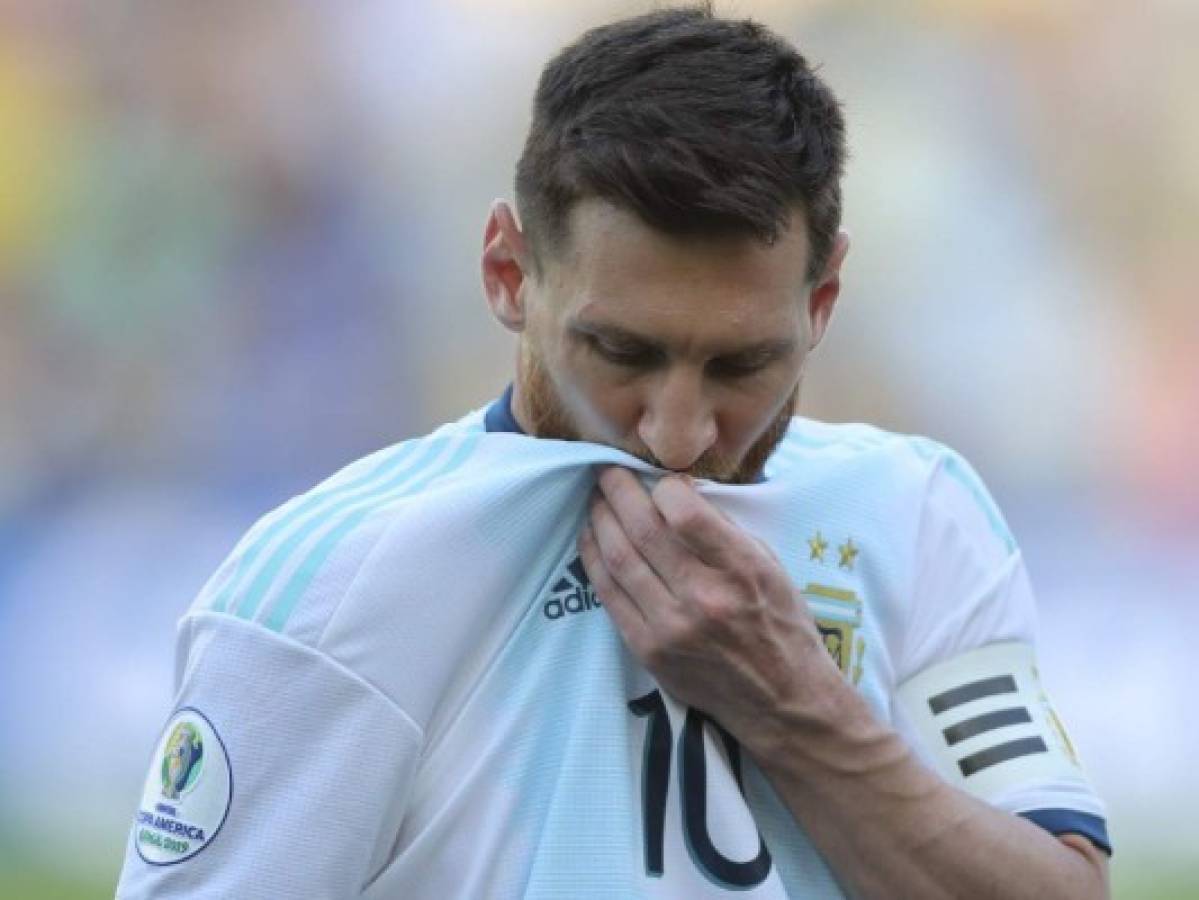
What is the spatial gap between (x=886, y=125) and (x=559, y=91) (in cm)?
472

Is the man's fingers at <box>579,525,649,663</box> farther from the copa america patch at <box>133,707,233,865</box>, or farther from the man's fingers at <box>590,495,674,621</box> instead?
Answer: the copa america patch at <box>133,707,233,865</box>

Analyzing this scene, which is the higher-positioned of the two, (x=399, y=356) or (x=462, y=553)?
(x=399, y=356)

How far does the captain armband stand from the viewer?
1.56m

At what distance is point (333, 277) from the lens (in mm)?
5949

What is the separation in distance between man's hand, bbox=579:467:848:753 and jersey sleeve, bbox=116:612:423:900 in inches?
7.9

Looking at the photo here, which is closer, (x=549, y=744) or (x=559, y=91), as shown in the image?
(x=549, y=744)

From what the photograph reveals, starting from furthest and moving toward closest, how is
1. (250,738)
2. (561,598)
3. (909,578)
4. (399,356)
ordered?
(399,356) < (909,578) < (561,598) < (250,738)

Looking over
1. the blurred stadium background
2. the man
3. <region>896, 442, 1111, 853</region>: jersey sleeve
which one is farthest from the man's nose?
the blurred stadium background

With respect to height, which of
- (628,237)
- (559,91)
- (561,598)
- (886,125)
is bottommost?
(561,598)

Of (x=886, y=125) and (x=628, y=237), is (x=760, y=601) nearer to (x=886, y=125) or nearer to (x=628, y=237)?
(x=628, y=237)

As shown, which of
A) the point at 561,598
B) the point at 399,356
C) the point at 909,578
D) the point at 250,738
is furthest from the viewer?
the point at 399,356

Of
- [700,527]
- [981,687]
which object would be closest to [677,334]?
[700,527]

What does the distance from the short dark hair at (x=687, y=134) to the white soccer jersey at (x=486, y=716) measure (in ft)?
0.68

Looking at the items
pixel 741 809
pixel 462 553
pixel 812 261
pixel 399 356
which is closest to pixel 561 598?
pixel 462 553
